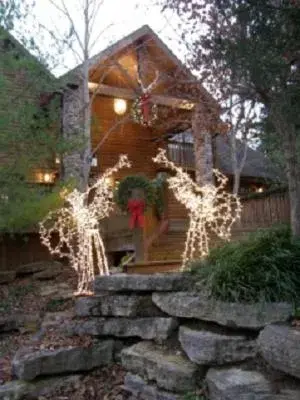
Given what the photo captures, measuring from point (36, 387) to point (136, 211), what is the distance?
3298 mm

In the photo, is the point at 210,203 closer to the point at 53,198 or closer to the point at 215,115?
the point at 215,115

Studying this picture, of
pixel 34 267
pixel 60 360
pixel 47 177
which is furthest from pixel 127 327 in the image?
pixel 47 177

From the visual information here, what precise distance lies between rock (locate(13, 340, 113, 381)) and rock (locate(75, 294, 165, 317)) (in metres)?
0.42

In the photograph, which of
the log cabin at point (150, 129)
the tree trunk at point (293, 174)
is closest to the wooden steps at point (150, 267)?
the log cabin at point (150, 129)

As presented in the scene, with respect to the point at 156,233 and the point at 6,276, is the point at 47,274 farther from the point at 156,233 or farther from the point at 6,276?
the point at 156,233

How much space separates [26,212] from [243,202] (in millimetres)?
4424

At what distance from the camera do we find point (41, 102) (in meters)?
9.31

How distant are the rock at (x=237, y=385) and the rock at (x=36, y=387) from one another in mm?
1919

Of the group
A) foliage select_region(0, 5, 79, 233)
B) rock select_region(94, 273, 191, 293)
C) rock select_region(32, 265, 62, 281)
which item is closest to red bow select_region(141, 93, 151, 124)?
foliage select_region(0, 5, 79, 233)

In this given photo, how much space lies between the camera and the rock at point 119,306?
583 centimetres

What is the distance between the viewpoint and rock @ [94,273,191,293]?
551cm

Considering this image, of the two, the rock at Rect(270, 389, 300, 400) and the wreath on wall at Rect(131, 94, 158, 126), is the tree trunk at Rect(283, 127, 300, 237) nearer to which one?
the rock at Rect(270, 389, 300, 400)

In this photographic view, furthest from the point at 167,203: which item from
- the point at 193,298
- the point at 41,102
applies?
the point at 193,298

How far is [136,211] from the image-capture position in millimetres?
7926
